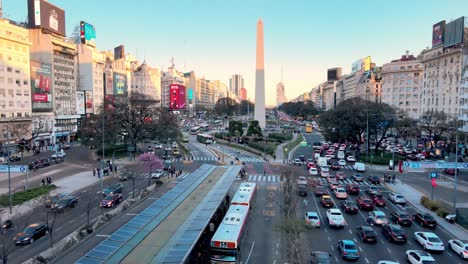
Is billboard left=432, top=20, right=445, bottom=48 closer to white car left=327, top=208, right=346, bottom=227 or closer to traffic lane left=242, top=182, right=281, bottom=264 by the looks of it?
traffic lane left=242, top=182, right=281, bottom=264

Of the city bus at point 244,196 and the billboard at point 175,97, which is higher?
the billboard at point 175,97

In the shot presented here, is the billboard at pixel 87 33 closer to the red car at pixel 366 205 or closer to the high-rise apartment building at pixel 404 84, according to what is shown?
the red car at pixel 366 205

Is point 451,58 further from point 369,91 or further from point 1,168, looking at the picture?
point 1,168

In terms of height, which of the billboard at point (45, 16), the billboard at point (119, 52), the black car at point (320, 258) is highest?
the billboard at point (119, 52)

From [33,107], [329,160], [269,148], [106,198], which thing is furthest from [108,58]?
[106,198]

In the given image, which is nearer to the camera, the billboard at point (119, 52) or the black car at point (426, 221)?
the black car at point (426, 221)

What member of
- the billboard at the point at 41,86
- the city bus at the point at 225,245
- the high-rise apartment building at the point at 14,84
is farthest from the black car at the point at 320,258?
the billboard at the point at 41,86
